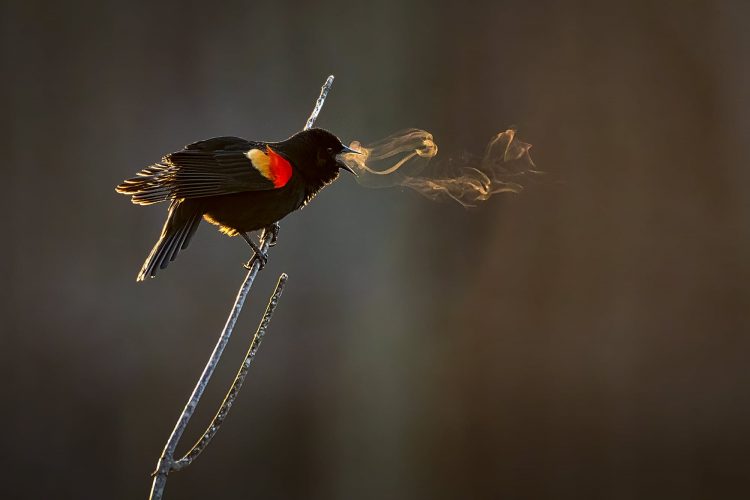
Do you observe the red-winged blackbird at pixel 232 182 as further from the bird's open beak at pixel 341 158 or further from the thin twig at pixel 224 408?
the thin twig at pixel 224 408

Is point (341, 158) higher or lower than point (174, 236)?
higher

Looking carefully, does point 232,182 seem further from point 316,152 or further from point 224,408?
point 224,408

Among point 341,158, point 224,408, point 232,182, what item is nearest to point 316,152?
point 341,158

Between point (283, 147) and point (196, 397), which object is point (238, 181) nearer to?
point (283, 147)

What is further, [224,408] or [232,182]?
[232,182]

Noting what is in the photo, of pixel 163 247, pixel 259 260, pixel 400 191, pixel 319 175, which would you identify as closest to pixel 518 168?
pixel 319 175

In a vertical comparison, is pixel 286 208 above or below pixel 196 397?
above

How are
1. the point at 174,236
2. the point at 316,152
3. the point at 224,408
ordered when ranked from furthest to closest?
the point at 316,152 → the point at 174,236 → the point at 224,408
